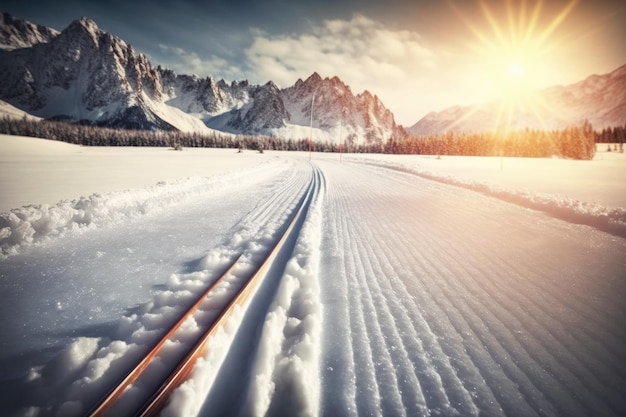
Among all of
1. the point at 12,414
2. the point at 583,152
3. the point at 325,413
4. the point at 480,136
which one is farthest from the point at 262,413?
the point at 480,136

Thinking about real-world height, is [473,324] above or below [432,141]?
below

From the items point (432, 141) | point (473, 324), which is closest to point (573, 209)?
point (473, 324)

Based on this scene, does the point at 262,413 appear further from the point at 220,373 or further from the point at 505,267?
the point at 505,267

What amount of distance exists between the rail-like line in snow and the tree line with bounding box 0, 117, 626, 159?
65139 millimetres

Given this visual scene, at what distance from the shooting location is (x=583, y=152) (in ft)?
200

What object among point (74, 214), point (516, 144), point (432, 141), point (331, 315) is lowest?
point (331, 315)

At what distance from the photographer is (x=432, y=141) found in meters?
98.6

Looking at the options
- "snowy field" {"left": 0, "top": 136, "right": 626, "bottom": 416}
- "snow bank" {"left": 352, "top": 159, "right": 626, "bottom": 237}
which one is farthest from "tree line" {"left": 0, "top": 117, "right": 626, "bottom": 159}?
"snowy field" {"left": 0, "top": 136, "right": 626, "bottom": 416}

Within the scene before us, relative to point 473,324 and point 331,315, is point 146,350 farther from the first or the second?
point 473,324

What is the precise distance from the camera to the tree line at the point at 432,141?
68188 mm

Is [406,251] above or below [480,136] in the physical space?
below

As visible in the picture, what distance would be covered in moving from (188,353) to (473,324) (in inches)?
110

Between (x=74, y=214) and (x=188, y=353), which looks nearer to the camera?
(x=188, y=353)

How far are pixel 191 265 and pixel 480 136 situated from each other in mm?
105615
